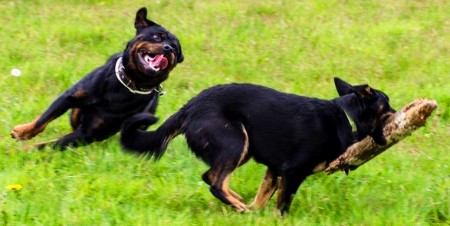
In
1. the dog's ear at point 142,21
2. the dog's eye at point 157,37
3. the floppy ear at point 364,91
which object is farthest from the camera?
the dog's ear at point 142,21

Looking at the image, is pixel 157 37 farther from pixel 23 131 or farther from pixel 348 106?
→ pixel 348 106

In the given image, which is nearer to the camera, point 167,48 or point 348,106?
point 348,106

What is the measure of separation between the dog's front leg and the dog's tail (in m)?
1.30

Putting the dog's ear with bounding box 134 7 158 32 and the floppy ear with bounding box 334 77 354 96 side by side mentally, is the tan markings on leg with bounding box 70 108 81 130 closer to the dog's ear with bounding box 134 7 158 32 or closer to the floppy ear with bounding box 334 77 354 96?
the dog's ear with bounding box 134 7 158 32

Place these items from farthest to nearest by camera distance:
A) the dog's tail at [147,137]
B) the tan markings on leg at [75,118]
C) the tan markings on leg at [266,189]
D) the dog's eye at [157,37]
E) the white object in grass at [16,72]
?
the white object in grass at [16,72] < the tan markings on leg at [75,118] < the dog's eye at [157,37] < the tan markings on leg at [266,189] < the dog's tail at [147,137]

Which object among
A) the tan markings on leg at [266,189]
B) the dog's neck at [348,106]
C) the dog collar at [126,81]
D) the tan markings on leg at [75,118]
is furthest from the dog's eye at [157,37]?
the dog's neck at [348,106]

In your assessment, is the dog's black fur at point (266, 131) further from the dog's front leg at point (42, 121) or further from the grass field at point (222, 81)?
the dog's front leg at point (42, 121)

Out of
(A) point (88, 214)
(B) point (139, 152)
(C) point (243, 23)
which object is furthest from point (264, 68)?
(A) point (88, 214)

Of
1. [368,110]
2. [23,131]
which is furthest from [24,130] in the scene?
[368,110]

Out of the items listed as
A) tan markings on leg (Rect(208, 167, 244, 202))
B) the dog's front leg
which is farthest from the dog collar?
tan markings on leg (Rect(208, 167, 244, 202))

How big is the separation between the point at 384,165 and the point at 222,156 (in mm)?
1925

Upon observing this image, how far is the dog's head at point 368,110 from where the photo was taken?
5535 millimetres

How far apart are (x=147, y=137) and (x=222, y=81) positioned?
373cm

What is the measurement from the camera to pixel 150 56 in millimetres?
6734
